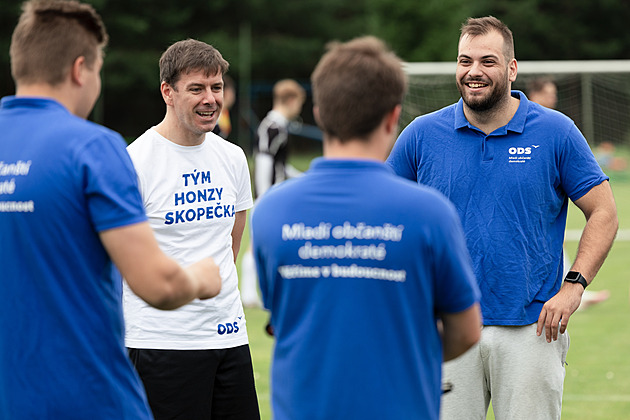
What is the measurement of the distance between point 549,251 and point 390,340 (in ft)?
6.10

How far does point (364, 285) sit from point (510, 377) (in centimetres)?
188

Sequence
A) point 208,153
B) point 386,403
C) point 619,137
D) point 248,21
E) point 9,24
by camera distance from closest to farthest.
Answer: point 386,403 < point 208,153 < point 619,137 < point 9,24 < point 248,21

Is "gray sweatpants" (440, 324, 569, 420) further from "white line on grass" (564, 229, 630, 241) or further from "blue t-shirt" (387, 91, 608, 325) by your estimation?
"white line on grass" (564, 229, 630, 241)

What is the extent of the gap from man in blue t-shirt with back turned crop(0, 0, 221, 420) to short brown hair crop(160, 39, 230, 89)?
5.39 ft

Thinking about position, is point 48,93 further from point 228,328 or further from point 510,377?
point 510,377

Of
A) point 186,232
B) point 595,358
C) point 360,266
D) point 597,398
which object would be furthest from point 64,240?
point 595,358

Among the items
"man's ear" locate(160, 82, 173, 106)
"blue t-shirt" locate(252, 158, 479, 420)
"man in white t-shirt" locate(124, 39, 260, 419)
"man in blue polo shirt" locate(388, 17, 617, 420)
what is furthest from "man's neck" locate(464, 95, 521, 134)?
"blue t-shirt" locate(252, 158, 479, 420)

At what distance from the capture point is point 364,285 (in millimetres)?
2541

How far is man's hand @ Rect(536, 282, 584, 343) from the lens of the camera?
405cm

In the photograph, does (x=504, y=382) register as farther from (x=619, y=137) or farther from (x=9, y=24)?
(x=9, y=24)

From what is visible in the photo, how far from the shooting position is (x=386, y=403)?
2.55 metres

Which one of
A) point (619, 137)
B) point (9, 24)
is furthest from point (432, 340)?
point (9, 24)

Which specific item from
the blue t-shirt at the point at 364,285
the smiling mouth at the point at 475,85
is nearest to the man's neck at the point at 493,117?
the smiling mouth at the point at 475,85

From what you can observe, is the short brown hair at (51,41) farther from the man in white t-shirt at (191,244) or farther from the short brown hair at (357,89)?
the man in white t-shirt at (191,244)
